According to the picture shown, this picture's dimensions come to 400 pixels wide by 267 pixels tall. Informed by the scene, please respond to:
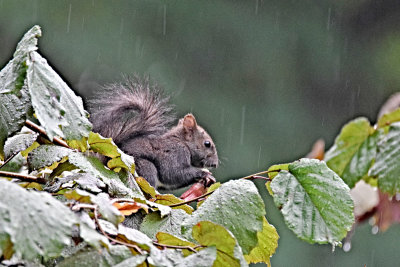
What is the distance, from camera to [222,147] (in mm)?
5176

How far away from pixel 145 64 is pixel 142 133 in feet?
11.4

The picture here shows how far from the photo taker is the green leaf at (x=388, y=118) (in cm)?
65

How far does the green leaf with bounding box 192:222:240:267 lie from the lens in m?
0.71

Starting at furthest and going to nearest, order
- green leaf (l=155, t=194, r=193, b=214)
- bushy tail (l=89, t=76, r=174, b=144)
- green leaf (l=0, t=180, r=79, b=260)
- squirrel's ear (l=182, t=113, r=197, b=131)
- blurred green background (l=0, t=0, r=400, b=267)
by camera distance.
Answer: blurred green background (l=0, t=0, r=400, b=267)
squirrel's ear (l=182, t=113, r=197, b=131)
bushy tail (l=89, t=76, r=174, b=144)
green leaf (l=155, t=194, r=193, b=214)
green leaf (l=0, t=180, r=79, b=260)

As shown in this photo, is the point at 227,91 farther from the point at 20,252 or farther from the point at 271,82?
the point at 20,252

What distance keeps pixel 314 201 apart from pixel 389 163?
23 cm

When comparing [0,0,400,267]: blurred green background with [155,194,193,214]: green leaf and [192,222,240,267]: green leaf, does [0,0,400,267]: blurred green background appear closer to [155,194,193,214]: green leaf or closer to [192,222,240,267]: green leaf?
[155,194,193,214]: green leaf

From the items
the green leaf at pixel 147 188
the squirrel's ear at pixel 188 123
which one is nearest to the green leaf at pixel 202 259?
the green leaf at pixel 147 188

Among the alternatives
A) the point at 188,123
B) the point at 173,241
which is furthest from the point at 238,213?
the point at 188,123

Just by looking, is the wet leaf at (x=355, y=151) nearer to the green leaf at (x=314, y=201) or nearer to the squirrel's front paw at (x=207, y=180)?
the green leaf at (x=314, y=201)

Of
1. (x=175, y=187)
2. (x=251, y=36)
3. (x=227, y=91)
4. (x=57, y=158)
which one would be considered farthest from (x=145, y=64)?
(x=57, y=158)

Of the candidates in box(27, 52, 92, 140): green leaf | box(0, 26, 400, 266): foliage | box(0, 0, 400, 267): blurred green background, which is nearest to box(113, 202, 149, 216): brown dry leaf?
box(0, 26, 400, 266): foliage

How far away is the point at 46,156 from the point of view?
903 mm

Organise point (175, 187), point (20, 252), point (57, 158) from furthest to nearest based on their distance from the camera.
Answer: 1. point (175, 187)
2. point (57, 158)
3. point (20, 252)
